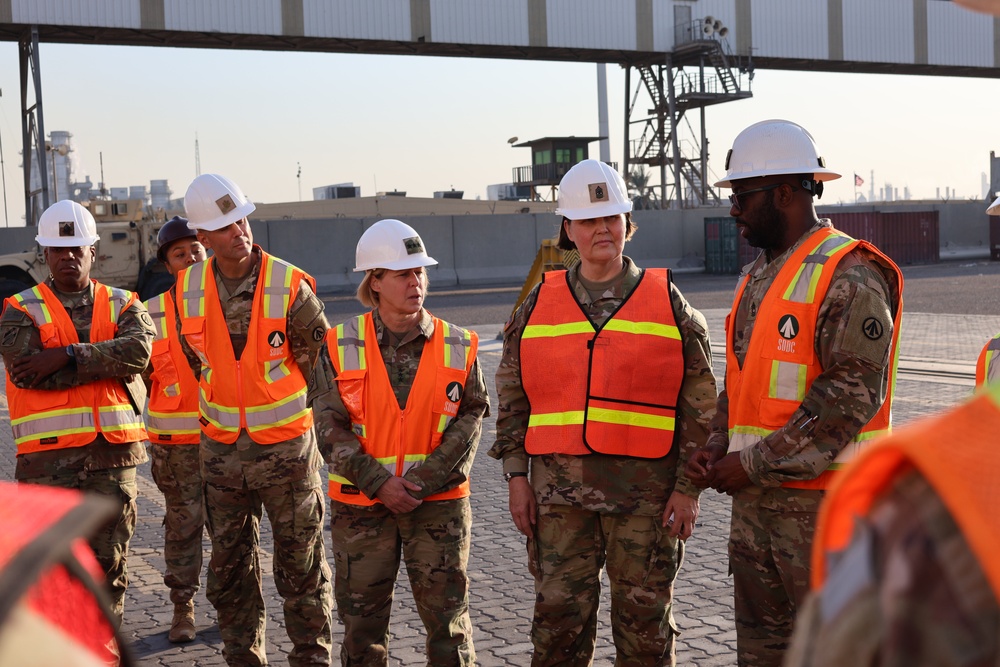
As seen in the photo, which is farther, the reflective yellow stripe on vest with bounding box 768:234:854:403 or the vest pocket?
the vest pocket

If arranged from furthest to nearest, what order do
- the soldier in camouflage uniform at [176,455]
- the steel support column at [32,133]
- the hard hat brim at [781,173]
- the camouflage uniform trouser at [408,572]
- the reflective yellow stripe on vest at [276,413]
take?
1. the steel support column at [32,133]
2. the soldier in camouflage uniform at [176,455]
3. the reflective yellow stripe on vest at [276,413]
4. the camouflage uniform trouser at [408,572]
5. the hard hat brim at [781,173]

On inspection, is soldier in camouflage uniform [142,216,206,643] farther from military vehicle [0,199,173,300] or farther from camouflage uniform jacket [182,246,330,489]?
military vehicle [0,199,173,300]

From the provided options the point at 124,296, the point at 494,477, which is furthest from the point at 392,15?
the point at 124,296

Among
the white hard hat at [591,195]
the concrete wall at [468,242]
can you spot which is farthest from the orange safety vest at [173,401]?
the concrete wall at [468,242]

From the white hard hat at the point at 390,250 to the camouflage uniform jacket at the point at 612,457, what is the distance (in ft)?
1.69

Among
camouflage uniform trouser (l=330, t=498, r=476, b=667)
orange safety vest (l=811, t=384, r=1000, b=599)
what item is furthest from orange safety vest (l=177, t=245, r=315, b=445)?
orange safety vest (l=811, t=384, r=1000, b=599)

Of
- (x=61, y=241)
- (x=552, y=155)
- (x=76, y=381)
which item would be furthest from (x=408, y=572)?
(x=552, y=155)

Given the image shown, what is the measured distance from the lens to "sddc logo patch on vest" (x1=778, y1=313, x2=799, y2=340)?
3520mm

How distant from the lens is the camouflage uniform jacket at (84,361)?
5023 mm

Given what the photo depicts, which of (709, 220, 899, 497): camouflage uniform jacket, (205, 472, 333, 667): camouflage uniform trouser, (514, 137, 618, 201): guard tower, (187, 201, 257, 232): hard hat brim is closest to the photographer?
(709, 220, 899, 497): camouflage uniform jacket

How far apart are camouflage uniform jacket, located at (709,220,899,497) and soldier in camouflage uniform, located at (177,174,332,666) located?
212 centimetres

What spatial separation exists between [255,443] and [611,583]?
5.73 feet

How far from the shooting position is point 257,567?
4.76 m

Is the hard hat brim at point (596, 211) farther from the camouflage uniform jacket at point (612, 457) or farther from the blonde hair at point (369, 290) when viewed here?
the blonde hair at point (369, 290)
